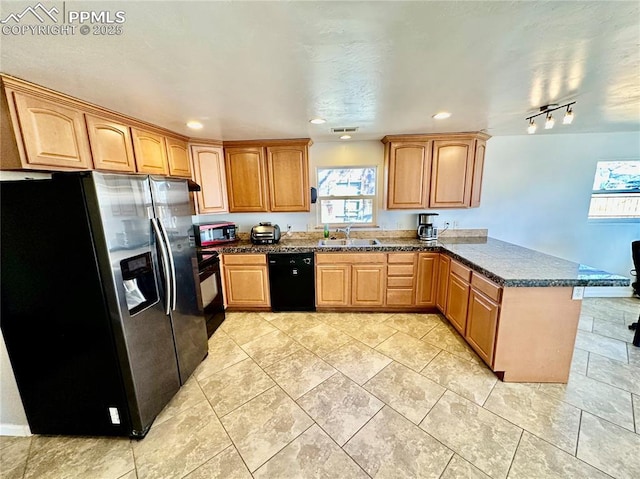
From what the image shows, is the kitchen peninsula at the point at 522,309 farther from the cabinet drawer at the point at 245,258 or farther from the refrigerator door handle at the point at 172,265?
the refrigerator door handle at the point at 172,265

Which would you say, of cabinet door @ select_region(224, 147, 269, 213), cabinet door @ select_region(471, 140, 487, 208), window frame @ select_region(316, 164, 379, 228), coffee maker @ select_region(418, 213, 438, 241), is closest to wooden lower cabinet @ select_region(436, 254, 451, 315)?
coffee maker @ select_region(418, 213, 438, 241)

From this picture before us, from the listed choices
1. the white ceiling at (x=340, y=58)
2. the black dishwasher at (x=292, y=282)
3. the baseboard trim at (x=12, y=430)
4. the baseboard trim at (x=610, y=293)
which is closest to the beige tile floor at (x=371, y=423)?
the baseboard trim at (x=12, y=430)

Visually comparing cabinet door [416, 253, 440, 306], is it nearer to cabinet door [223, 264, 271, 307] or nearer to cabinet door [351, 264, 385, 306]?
cabinet door [351, 264, 385, 306]

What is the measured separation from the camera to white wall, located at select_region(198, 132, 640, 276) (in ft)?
10.4

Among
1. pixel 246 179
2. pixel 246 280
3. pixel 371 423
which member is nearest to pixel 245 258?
pixel 246 280

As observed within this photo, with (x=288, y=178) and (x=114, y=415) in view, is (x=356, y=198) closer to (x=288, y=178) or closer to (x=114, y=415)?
(x=288, y=178)

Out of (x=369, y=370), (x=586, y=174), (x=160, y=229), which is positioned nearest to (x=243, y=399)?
(x=369, y=370)

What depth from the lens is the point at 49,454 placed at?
1.47m

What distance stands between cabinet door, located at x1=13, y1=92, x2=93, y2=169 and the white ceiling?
15cm

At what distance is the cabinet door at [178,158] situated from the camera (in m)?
2.64

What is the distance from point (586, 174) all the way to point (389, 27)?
13.1ft

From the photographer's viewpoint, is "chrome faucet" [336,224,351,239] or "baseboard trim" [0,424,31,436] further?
"chrome faucet" [336,224,351,239]

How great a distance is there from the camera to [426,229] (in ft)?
10.6

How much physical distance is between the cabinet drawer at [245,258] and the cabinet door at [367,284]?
A: 3.86ft
